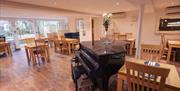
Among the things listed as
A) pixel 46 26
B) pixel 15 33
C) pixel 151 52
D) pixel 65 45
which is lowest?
pixel 65 45

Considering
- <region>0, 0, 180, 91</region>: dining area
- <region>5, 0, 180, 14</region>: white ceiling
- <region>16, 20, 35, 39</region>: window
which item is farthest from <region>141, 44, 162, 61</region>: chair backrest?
<region>16, 20, 35, 39</region>: window

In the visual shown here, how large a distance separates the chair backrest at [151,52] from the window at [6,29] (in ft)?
26.6

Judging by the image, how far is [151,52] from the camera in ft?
7.89

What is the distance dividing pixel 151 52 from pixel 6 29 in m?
8.42

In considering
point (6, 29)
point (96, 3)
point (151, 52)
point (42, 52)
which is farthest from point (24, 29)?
point (151, 52)

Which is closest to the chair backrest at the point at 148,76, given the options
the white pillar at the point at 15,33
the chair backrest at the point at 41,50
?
the chair backrest at the point at 41,50

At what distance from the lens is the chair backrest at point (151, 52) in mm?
2311

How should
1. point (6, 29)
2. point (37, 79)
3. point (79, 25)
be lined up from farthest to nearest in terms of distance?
point (79, 25)
point (6, 29)
point (37, 79)

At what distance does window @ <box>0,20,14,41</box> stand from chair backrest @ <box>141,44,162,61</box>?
26.6 feet

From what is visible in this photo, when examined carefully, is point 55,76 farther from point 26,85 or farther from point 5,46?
point 5,46

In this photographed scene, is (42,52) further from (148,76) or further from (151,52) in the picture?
(148,76)

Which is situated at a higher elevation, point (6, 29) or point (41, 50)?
point (6, 29)

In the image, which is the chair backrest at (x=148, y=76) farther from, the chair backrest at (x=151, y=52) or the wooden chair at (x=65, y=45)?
the wooden chair at (x=65, y=45)

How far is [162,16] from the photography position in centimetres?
548
